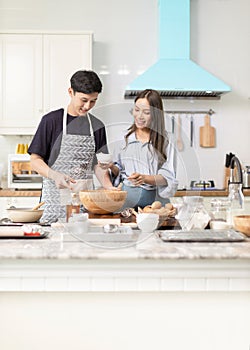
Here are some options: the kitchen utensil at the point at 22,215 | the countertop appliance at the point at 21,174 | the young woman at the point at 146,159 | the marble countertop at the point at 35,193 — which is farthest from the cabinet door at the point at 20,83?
the kitchen utensil at the point at 22,215

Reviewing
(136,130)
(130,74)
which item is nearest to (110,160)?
(136,130)

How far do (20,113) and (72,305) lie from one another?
9.90 feet

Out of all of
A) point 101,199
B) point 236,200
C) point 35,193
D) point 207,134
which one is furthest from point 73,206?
point 207,134

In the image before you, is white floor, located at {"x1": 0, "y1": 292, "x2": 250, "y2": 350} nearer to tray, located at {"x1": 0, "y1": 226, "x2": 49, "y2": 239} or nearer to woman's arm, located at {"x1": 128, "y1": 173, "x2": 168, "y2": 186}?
tray, located at {"x1": 0, "y1": 226, "x2": 49, "y2": 239}

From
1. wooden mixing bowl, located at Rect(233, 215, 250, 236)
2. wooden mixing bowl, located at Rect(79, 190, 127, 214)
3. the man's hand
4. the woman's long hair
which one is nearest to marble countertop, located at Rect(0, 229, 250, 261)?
wooden mixing bowl, located at Rect(233, 215, 250, 236)

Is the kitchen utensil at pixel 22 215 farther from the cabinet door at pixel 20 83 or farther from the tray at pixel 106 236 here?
the cabinet door at pixel 20 83

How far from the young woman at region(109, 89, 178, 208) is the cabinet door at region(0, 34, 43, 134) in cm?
182

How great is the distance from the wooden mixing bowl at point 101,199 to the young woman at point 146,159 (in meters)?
0.25

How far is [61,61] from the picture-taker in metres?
4.47

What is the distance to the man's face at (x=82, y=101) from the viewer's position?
272 cm

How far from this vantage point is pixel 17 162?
177 inches

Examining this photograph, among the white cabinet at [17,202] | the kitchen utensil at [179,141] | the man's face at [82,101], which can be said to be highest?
the man's face at [82,101]

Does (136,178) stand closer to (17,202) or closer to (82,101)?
(82,101)

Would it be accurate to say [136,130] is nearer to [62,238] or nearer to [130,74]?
[62,238]
